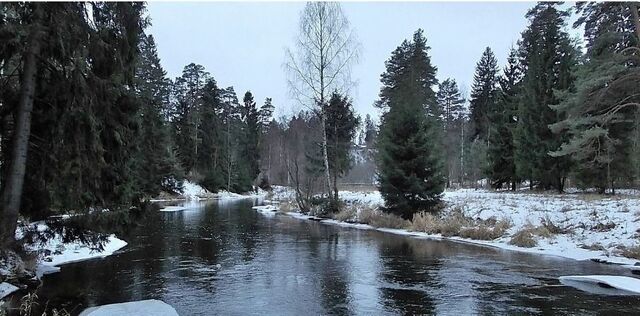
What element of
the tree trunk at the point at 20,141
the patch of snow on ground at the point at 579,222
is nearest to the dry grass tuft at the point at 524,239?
Answer: the patch of snow on ground at the point at 579,222


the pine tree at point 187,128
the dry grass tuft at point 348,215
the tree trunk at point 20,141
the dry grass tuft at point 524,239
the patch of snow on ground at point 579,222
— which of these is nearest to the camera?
the tree trunk at point 20,141

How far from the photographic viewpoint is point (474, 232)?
17859 millimetres

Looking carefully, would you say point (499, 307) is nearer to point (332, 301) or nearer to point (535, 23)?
point (332, 301)

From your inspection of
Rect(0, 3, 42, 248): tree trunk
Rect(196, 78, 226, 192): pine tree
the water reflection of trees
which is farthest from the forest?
Rect(196, 78, 226, 192): pine tree

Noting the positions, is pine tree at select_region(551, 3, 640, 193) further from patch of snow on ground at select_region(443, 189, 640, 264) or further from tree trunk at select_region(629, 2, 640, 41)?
patch of snow on ground at select_region(443, 189, 640, 264)

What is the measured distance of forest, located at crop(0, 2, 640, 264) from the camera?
9.80 meters

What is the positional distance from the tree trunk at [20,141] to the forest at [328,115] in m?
0.02

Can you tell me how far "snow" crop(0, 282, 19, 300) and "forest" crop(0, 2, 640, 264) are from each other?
0.79 meters

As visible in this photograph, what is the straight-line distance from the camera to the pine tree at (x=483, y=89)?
44812 millimetres

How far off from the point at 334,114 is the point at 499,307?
27.3m

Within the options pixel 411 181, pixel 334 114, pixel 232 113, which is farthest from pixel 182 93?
pixel 411 181

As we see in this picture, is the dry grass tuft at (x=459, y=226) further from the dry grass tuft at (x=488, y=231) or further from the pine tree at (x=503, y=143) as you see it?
the pine tree at (x=503, y=143)

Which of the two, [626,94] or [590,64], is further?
[590,64]

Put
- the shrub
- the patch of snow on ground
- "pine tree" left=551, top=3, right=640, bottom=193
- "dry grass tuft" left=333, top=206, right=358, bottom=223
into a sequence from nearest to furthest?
the patch of snow on ground → "pine tree" left=551, top=3, right=640, bottom=193 → the shrub → "dry grass tuft" left=333, top=206, right=358, bottom=223
